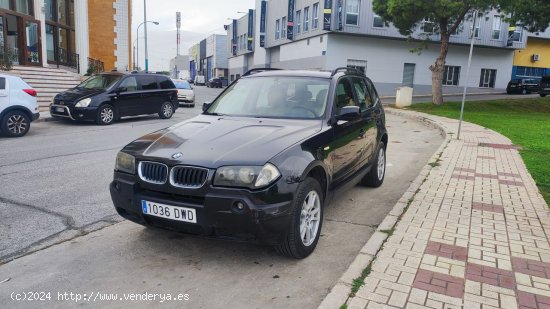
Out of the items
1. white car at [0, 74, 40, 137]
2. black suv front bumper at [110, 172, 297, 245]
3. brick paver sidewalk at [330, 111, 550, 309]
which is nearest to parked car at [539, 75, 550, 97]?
brick paver sidewalk at [330, 111, 550, 309]

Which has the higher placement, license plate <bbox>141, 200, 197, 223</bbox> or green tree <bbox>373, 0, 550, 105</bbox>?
green tree <bbox>373, 0, 550, 105</bbox>

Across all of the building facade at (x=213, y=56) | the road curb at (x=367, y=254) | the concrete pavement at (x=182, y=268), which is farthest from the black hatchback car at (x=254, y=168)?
the building facade at (x=213, y=56)

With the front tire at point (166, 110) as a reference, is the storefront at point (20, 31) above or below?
above

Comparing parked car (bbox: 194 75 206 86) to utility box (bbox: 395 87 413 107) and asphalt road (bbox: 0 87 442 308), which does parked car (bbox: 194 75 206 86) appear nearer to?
utility box (bbox: 395 87 413 107)

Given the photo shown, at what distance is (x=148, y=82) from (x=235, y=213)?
43.4ft

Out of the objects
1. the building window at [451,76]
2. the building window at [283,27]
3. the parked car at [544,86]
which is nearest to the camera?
the parked car at [544,86]

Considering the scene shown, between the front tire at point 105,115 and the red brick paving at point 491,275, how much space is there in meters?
12.5

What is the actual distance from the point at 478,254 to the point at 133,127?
11.8 m

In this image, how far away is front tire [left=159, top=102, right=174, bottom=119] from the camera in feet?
53.1

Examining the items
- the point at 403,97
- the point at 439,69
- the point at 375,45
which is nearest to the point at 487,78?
the point at 375,45

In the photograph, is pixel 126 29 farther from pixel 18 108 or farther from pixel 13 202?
pixel 13 202

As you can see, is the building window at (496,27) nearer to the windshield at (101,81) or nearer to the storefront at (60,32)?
the storefront at (60,32)

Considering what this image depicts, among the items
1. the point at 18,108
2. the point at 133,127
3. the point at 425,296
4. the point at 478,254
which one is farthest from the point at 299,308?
the point at 133,127

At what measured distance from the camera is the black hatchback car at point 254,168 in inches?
135
